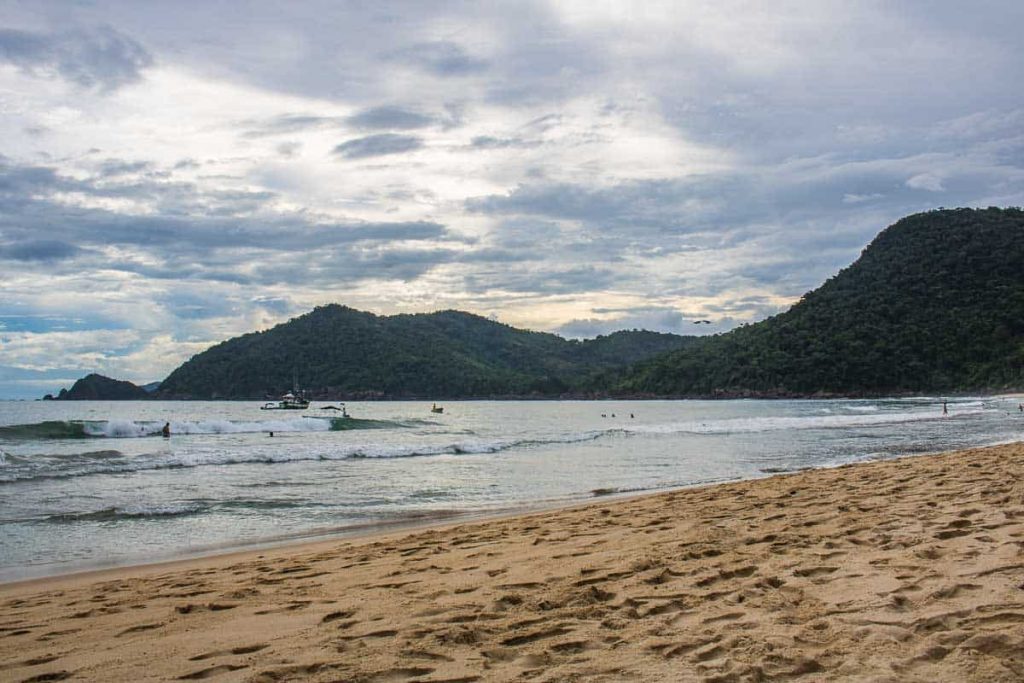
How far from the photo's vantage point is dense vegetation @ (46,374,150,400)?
561ft

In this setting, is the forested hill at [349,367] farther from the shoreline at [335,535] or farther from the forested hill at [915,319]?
the shoreline at [335,535]

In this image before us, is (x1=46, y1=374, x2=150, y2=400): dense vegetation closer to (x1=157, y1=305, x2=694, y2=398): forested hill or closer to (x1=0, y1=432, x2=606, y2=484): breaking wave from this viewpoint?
(x1=157, y1=305, x2=694, y2=398): forested hill

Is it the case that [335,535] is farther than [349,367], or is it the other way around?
[349,367]

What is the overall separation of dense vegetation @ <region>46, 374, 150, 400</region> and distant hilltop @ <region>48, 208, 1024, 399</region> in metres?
0.33

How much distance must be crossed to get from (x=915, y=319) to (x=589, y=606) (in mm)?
97702

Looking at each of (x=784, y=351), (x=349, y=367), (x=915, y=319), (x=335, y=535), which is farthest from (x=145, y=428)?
(x=349, y=367)

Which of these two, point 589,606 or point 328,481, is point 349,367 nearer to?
point 328,481

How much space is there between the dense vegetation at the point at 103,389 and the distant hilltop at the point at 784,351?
0.33 meters

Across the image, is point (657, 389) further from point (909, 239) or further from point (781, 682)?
point (781, 682)

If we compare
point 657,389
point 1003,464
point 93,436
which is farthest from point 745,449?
point 657,389

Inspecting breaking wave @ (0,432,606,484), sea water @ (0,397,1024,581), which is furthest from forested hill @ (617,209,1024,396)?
breaking wave @ (0,432,606,484)

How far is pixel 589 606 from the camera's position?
16.2 ft

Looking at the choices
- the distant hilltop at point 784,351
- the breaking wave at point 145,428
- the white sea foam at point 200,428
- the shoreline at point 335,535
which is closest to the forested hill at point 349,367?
the distant hilltop at point 784,351

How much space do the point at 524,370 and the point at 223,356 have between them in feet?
223
